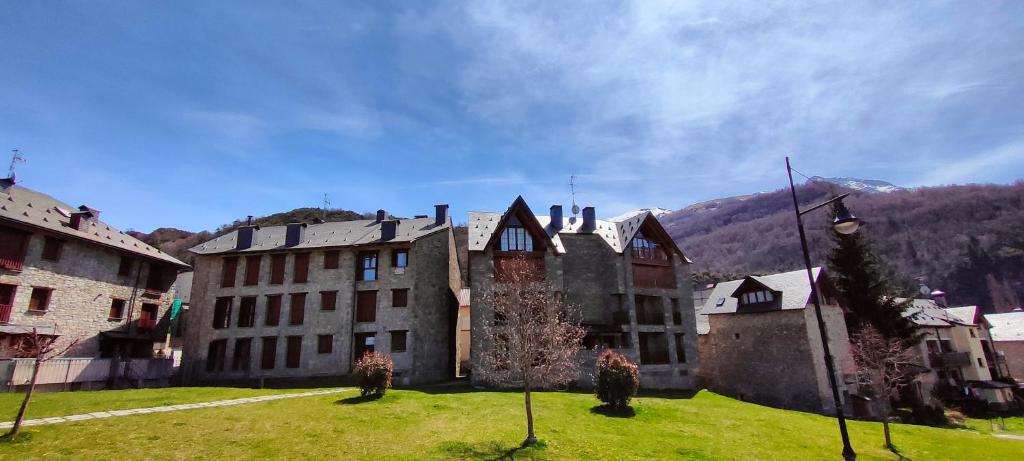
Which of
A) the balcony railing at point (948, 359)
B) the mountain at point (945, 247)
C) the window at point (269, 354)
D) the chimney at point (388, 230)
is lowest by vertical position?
the balcony railing at point (948, 359)

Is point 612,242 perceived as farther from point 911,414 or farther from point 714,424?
point 911,414

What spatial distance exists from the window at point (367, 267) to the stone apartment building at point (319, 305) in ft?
0.27

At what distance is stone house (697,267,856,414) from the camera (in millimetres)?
37562

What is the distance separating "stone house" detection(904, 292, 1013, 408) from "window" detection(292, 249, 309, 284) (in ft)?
190

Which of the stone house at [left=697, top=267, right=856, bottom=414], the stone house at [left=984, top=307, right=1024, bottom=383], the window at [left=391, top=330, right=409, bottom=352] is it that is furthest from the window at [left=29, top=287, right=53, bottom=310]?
the stone house at [left=984, top=307, right=1024, bottom=383]

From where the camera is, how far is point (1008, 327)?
210 ft

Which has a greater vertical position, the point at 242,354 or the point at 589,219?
the point at 589,219

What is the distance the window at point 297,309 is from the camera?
37.4 m

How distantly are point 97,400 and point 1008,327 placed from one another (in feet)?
318

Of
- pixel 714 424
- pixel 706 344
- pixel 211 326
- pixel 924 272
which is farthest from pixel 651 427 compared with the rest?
pixel 924 272

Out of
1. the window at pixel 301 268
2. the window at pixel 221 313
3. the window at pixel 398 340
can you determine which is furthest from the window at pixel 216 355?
the window at pixel 398 340

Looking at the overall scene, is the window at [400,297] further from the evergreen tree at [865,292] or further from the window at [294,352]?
the evergreen tree at [865,292]

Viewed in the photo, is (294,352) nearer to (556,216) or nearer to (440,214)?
(440,214)

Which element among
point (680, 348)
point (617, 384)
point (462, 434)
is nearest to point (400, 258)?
point (617, 384)
